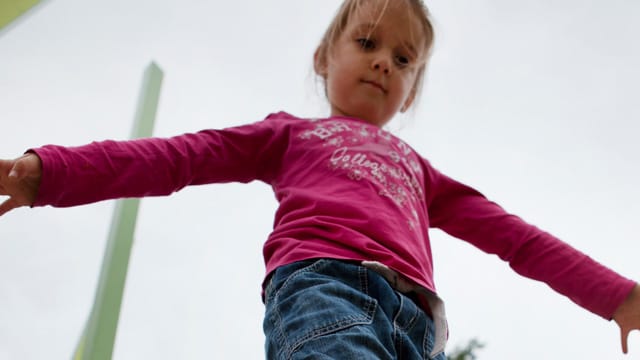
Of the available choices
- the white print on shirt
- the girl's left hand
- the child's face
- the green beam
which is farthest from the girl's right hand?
the girl's left hand

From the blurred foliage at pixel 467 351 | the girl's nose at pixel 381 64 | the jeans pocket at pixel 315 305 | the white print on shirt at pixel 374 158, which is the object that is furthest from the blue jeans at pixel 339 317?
the blurred foliage at pixel 467 351

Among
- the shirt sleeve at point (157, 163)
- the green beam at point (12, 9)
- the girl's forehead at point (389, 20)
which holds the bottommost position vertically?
the shirt sleeve at point (157, 163)

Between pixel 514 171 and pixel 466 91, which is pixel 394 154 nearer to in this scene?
pixel 514 171

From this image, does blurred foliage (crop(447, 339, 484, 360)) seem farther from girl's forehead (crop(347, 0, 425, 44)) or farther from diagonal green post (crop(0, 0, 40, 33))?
diagonal green post (crop(0, 0, 40, 33))

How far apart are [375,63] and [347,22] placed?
13 cm

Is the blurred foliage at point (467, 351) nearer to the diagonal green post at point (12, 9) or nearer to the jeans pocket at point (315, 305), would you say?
the jeans pocket at point (315, 305)

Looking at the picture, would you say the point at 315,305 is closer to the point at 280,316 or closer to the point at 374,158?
the point at 280,316

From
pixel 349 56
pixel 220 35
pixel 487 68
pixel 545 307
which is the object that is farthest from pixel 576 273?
pixel 220 35

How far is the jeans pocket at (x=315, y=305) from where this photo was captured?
0.62 metres

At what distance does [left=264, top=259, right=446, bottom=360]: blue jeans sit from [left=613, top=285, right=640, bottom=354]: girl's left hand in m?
0.28

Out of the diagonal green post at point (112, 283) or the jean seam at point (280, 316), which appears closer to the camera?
the jean seam at point (280, 316)

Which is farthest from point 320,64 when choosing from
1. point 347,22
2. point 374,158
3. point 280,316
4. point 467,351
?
point 467,351

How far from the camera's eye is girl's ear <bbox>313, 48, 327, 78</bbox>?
3.62ft

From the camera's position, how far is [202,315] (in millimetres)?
1290
